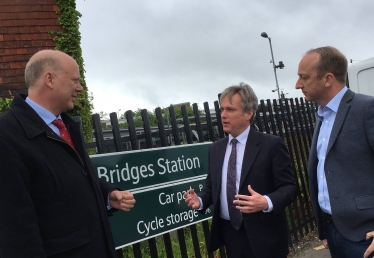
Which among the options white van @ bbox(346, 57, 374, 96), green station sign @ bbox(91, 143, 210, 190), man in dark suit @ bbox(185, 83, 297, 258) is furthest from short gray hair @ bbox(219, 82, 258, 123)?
A: white van @ bbox(346, 57, 374, 96)

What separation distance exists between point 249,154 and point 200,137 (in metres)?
1.55

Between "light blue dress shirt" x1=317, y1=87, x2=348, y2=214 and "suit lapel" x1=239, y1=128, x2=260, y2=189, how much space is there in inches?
19.2

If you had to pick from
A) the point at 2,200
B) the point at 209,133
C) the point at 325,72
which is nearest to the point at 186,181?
the point at 209,133

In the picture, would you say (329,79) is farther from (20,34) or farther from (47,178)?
(20,34)

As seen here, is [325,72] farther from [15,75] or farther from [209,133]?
[15,75]

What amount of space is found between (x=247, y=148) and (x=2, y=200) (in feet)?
5.47

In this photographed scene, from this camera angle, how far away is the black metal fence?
332cm

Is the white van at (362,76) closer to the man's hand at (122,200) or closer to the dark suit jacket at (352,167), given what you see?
the dark suit jacket at (352,167)

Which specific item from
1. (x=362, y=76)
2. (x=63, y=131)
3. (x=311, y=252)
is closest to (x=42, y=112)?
(x=63, y=131)

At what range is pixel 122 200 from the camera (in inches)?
87.0

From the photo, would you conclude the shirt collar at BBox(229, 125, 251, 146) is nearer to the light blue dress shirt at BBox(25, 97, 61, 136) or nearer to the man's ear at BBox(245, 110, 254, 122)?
the man's ear at BBox(245, 110, 254, 122)

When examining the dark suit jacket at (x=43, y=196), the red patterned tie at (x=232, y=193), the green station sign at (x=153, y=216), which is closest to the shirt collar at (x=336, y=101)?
the red patterned tie at (x=232, y=193)

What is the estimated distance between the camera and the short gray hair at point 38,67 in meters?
1.89

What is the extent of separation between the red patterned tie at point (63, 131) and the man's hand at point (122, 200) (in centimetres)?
45
